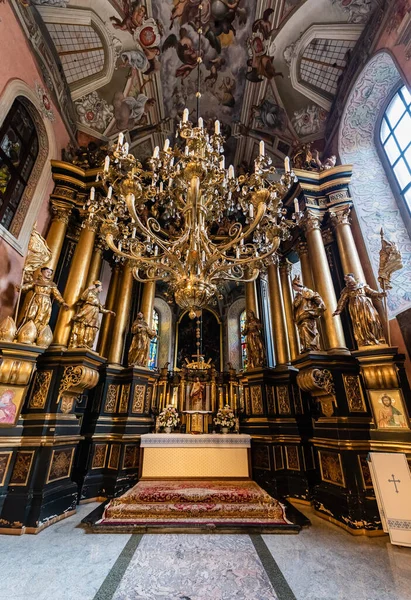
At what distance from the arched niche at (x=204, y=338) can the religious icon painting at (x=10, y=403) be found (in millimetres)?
8412

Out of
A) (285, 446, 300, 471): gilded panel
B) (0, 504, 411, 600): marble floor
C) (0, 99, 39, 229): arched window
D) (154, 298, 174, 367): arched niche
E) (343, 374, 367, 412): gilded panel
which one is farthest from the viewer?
(154, 298, 174, 367): arched niche

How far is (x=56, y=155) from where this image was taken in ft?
20.9

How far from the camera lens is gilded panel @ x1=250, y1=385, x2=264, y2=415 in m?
6.25

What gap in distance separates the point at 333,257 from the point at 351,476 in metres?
4.31

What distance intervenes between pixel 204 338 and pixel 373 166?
9.36 metres

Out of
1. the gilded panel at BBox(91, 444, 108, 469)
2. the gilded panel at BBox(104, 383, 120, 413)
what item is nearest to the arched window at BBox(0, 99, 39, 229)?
the gilded panel at BBox(104, 383, 120, 413)

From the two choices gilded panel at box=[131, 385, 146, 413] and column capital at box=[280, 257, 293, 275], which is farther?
column capital at box=[280, 257, 293, 275]

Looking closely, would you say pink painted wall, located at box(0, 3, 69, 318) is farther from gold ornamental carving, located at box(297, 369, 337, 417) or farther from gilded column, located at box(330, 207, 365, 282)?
gilded column, located at box(330, 207, 365, 282)

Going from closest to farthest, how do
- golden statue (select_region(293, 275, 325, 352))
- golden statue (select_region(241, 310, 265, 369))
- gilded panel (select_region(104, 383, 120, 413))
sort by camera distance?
golden statue (select_region(293, 275, 325, 352)), gilded panel (select_region(104, 383, 120, 413)), golden statue (select_region(241, 310, 265, 369))

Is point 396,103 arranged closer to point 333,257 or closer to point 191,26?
point 333,257

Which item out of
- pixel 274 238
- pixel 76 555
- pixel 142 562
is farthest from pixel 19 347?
pixel 274 238

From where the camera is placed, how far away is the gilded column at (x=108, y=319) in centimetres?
683

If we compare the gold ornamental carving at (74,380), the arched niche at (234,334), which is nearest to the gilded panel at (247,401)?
the gold ornamental carving at (74,380)

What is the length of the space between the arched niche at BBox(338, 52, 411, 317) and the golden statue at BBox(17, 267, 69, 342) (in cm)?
611
